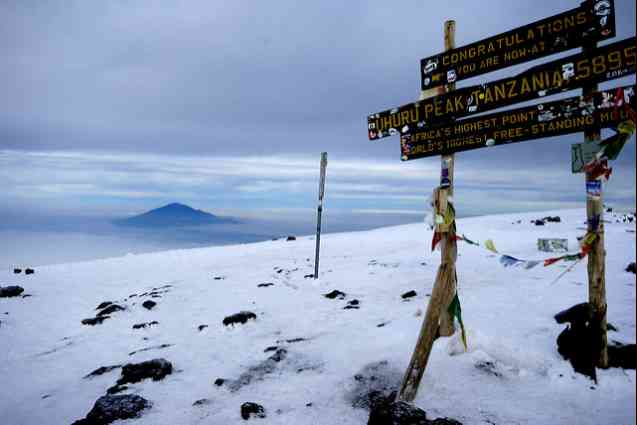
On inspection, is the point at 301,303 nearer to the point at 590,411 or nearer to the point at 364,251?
the point at 590,411

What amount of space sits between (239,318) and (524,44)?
7.99 m

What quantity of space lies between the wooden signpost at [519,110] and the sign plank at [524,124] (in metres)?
0.01

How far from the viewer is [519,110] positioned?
16.8ft

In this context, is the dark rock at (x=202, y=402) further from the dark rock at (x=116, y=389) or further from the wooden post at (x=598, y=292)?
the wooden post at (x=598, y=292)

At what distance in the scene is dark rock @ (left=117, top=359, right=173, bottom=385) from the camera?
6406mm

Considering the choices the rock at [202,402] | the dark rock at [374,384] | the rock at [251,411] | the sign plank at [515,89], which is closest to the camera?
the sign plank at [515,89]

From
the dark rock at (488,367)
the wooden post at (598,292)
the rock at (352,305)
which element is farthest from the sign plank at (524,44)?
the rock at (352,305)

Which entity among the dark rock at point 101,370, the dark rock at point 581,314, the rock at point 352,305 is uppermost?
the dark rock at point 581,314

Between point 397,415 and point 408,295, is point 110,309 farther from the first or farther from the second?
point 397,415

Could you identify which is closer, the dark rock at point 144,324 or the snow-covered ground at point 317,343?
the snow-covered ground at point 317,343

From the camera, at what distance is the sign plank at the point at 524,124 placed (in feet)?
14.8

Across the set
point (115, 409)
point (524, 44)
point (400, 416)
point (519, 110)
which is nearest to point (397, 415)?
point (400, 416)

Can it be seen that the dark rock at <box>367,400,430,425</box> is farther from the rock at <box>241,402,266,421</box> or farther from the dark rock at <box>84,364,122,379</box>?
the dark rock at <box>84,364,122,379</box>

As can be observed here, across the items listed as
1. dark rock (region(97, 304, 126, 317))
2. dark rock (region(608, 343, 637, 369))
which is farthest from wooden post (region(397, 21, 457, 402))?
dark rock (region(97, 304, 126, 317))
